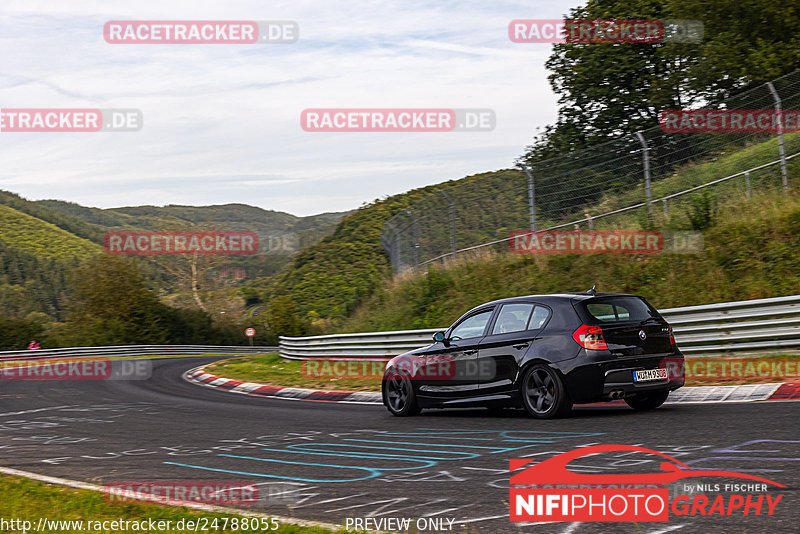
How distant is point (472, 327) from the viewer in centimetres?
1109

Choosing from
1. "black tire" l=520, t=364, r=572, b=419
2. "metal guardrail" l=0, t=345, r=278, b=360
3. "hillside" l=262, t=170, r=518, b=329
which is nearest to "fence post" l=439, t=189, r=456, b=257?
"black tire" l=520, t=364, r=572, b=419

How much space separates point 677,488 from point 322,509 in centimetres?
243

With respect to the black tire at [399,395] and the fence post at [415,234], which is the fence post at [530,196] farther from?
the black tire at [399,395]

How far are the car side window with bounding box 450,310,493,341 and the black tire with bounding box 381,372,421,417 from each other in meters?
1.01

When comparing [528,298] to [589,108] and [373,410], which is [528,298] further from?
[589,108]

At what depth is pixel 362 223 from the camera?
76.8 m

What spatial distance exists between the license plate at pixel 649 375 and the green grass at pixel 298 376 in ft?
23.5

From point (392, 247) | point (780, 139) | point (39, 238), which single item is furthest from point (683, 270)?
point (39, 238)

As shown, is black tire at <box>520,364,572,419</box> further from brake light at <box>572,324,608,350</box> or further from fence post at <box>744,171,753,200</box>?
fence post at <box>744,171,753,200</box>

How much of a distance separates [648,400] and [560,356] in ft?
5.00

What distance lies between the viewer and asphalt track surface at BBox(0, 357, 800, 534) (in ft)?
18.3

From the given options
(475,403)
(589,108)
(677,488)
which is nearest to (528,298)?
(475,403)

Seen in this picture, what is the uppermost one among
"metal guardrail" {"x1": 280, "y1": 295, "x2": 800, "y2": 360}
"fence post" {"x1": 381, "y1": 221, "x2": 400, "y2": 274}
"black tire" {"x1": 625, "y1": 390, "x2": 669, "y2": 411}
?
"fence post" {"x1": 381, "y1": 221, "x2": 400, "y2": 274}

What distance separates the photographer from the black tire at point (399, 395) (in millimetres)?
11625
